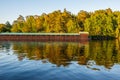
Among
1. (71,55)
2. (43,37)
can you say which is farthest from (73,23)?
(71,55)

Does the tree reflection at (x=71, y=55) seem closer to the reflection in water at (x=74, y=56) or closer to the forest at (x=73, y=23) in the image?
the reflection in water at (x=74, y=56)

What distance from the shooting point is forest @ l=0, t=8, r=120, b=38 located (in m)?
146

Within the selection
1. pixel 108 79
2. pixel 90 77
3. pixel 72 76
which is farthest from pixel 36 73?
pixel 108 79

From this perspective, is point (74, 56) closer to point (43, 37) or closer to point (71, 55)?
point (71, 55)

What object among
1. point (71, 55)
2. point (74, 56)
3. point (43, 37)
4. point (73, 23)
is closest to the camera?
point (74, 56)

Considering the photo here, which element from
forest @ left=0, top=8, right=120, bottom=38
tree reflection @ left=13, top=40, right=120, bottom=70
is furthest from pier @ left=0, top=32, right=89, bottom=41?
tree reflection @ left=13, top=40, right=120, bottom=70

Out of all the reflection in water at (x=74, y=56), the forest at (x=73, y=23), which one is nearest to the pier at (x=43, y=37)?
the forest at (x=73, y=23)

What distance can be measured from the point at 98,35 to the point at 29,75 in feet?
412

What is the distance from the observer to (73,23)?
5689 inches

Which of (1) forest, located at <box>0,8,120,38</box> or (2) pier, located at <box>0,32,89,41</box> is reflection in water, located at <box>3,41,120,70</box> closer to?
Answer: (2) pier, located at <box>0,32,89,41</box>

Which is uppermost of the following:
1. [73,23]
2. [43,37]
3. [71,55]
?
[73,23]

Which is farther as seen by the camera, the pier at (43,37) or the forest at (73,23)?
the forest at (73,23)

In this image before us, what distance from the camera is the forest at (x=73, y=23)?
14638 centimetres

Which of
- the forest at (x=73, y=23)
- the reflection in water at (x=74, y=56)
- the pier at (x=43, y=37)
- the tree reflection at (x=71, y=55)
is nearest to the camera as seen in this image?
the reflection in water at (x=74, y=56)
